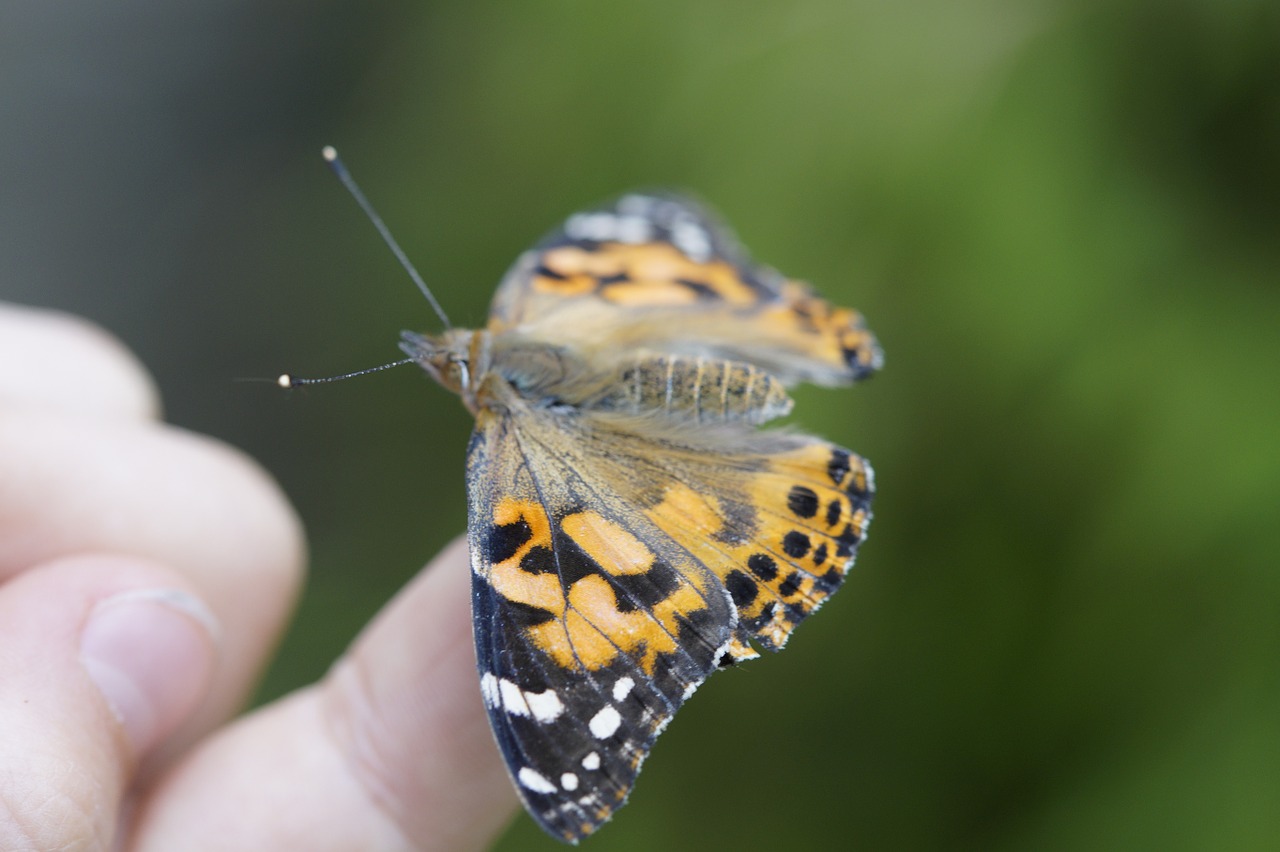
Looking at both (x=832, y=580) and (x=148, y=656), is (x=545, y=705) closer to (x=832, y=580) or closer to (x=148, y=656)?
(x=832, y=580)

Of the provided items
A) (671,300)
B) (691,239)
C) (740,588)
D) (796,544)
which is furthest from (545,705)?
(691,239)

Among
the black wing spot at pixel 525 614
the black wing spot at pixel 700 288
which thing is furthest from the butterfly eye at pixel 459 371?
the black wing spot at pixel 700 288

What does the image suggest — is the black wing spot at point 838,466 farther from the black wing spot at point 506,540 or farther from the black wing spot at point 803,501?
the black wing spot at point 506,540

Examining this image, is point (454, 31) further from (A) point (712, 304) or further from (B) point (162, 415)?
(B) point (162, 415)

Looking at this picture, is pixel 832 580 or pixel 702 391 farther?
pixel 702 391

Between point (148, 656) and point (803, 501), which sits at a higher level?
point (148, 656)

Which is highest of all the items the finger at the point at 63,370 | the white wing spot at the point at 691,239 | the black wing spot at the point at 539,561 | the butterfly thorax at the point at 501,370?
the finger at the point at 63,370
